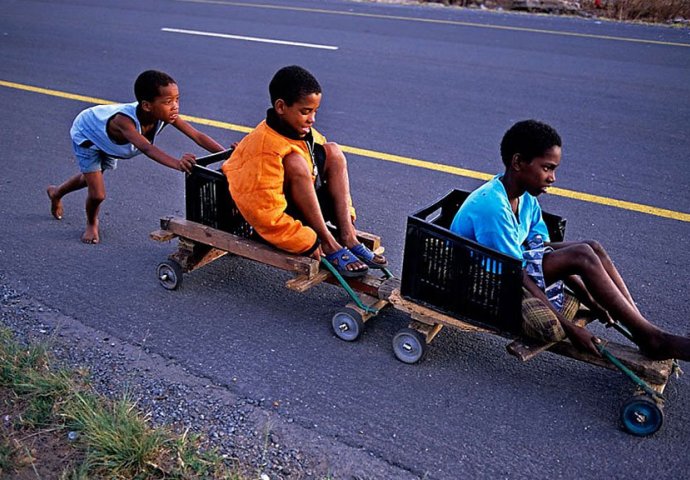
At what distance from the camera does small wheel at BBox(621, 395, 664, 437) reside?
343 cm

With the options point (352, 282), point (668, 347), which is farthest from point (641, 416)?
point (352, 282)

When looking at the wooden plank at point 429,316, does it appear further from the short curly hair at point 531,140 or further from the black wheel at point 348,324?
the short curly hair at point 531,140

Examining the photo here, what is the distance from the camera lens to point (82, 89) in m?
9.36

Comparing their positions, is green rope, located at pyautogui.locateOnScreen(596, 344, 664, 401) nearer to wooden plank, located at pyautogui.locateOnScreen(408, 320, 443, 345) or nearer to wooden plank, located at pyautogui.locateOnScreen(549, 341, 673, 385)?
wooden plank, located at pyautogui.locateOnScreen(549, 341, 673, 385)

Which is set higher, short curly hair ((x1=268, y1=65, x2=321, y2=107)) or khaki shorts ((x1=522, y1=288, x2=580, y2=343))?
short curly hair ((x1=268, y1=65, x2=321, y2=107))

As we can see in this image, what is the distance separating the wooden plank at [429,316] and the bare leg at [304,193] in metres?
0.33

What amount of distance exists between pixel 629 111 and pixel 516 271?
19.2ft

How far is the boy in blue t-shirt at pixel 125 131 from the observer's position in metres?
4.98

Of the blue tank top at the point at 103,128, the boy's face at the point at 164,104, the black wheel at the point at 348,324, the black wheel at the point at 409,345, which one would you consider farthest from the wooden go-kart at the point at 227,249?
the blue tank top at the point at 103,128

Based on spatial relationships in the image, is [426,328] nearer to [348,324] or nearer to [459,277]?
[459,277]

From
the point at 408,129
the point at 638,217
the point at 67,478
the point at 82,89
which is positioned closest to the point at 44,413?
the point at 67,478

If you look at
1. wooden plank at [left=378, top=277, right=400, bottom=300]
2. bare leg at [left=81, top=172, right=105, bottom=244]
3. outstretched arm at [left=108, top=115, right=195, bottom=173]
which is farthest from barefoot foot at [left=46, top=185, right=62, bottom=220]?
wooden plank at [left=378, top=277, right=400, bottom=300]

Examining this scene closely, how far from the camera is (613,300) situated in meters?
3.60

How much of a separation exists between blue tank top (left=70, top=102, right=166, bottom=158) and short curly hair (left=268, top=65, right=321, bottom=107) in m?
1.25
